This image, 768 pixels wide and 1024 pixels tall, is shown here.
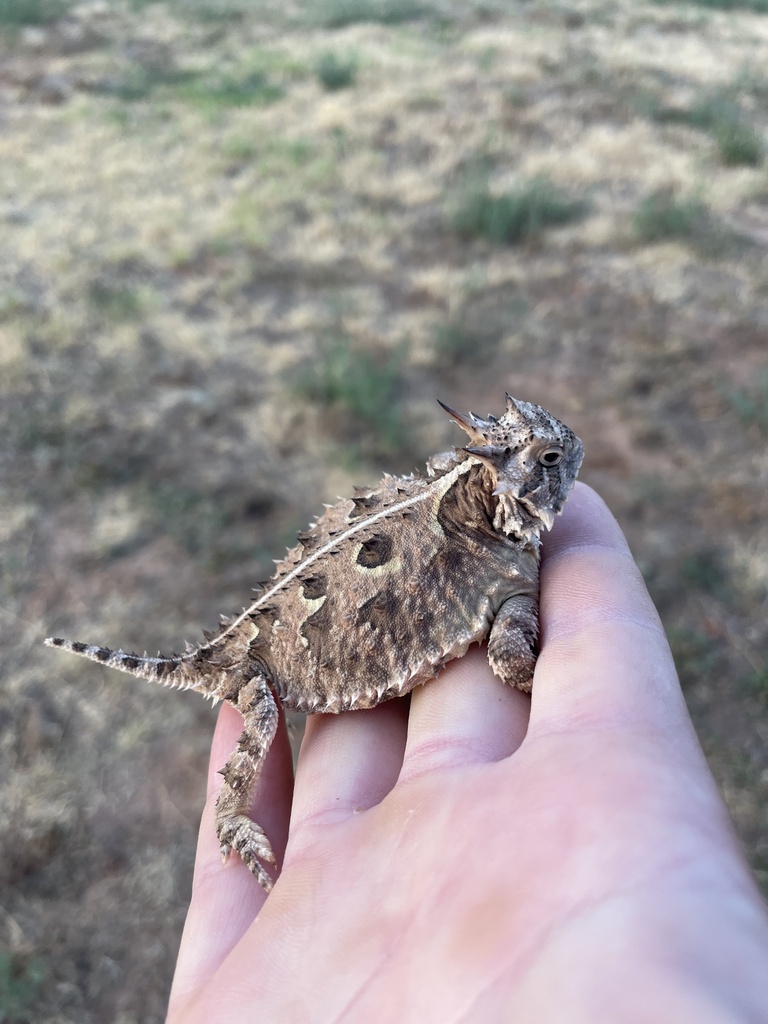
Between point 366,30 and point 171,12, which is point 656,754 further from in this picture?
point 171,12

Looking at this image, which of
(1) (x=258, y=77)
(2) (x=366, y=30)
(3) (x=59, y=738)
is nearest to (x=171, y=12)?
(2) (x=366, y=30)

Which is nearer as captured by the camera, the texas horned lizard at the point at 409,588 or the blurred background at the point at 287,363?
the texas horned lizard at the point at 409,588

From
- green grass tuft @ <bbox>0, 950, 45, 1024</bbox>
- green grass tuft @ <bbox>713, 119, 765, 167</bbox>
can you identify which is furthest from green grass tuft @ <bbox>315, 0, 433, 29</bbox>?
green grass tuft @ <bbox>0, 950, 45, 1024</bbox>

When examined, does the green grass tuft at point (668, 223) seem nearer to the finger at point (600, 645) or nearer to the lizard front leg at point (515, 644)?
the finger at point (600, 645)

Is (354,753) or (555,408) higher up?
(354,753)

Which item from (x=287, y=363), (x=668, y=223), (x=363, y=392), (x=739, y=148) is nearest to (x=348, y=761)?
(x=363, y=392)

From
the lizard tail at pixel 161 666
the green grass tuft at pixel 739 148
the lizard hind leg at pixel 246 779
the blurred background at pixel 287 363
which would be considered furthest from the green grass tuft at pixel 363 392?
the green grass tuft at pixel 739 148
